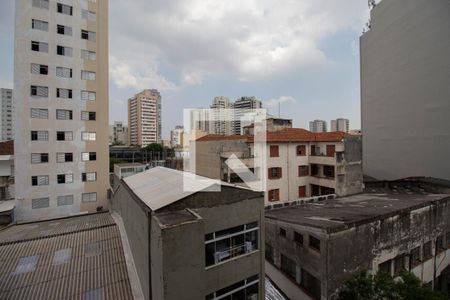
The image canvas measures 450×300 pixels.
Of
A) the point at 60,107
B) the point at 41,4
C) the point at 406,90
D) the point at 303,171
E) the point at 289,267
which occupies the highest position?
the point at 41,4

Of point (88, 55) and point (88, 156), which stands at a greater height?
point (88, 55)

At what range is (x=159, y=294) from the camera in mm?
5309

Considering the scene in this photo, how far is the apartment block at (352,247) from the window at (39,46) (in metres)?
21.8

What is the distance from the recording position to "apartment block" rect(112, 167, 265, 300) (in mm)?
5195

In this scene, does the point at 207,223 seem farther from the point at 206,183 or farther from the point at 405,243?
the point at 405,243

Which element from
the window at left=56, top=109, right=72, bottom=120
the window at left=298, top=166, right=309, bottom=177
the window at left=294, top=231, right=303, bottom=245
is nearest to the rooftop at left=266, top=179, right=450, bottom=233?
the window at left=294, top=231, right=303, bottom=245

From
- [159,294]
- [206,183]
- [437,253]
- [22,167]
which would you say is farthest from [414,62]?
[22,167]

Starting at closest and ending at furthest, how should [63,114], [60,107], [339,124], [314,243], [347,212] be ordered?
[314,243] < [347,212] < [60,107] < [63,114] < [339,124]

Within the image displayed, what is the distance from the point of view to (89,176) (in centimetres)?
2036

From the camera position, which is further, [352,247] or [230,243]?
[352,247]

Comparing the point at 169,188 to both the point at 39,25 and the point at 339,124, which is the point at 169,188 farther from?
the point at 339,124

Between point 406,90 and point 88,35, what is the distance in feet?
94.9

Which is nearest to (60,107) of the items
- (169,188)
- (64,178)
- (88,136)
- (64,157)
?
(88,136)

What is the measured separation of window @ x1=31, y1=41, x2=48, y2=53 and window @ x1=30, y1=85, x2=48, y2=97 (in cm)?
301
